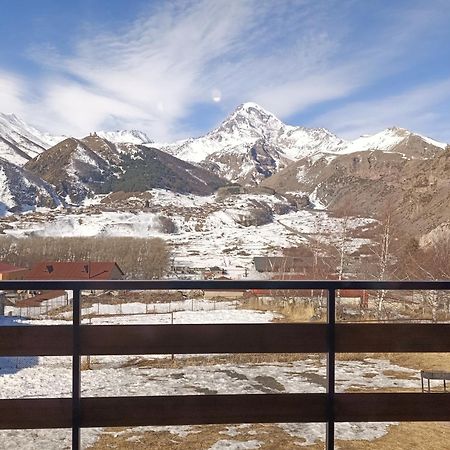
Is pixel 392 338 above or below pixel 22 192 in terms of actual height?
below

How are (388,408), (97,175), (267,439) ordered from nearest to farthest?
(388,408), (267,439), (97,175)

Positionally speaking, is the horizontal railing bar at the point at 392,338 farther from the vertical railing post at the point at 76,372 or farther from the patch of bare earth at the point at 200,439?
the patch of bare earth at the point at 200,439

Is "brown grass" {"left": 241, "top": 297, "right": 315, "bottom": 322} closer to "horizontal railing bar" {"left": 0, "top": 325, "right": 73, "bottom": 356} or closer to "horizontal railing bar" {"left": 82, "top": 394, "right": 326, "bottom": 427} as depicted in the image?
"horizontal railing bar" {"left": 82, "top": 394, "right": 326, "bottom": 427}

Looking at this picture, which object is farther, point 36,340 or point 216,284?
point 216,284

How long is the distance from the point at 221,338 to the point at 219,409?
1.08 ft

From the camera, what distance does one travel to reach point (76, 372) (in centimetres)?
221

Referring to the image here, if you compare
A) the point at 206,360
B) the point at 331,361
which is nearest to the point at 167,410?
the point at 331,361

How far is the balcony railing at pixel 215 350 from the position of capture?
2143 millimetres

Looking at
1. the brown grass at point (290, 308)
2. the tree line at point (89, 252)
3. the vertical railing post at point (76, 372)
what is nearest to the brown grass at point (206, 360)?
the brown grass at point (290, 308)

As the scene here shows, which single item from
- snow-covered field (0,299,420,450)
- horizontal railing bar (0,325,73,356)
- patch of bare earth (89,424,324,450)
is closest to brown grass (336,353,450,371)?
snow-covered field (0,299,420,450)

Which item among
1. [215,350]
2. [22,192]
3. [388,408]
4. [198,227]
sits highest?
[22,192]

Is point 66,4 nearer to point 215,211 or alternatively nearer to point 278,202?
point 215,211

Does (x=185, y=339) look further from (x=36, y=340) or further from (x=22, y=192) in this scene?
(x=22, y=192)

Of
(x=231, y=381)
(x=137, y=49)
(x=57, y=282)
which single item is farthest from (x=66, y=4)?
(x=57, y=282)
